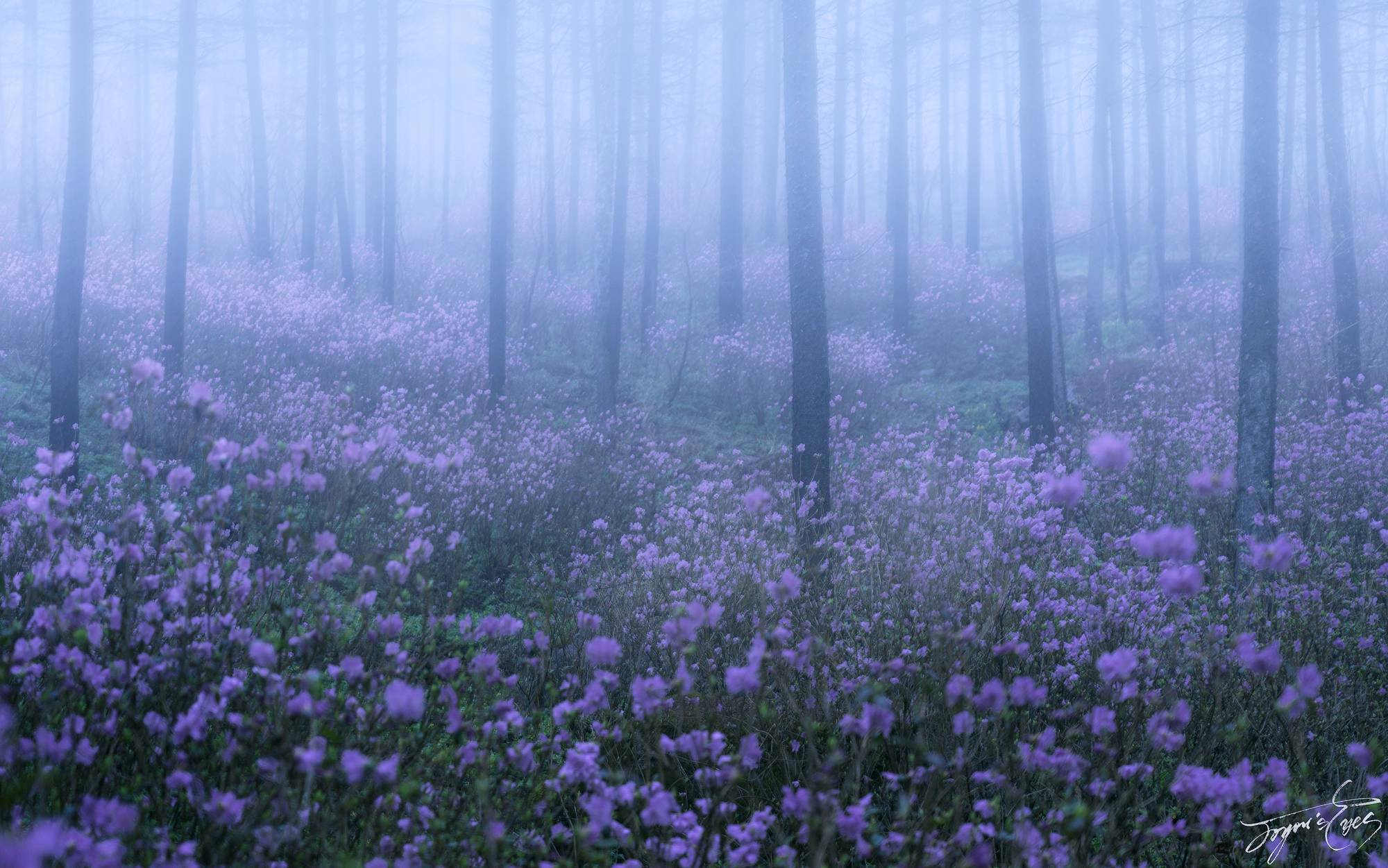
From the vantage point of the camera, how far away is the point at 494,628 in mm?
2582

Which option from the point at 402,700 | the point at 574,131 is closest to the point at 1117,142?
the point at 574,131

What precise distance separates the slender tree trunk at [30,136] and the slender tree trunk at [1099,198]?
19.3 meters

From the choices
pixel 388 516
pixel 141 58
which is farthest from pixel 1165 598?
pixel 141 58

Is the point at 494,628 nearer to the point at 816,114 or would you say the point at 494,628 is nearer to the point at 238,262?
the point at 816,114

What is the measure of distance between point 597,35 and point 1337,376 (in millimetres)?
16088

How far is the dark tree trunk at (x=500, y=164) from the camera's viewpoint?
11648mm

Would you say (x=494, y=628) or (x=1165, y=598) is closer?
(x=494, y=628)

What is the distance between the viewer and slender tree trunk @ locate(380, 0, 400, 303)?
1558 centimetres

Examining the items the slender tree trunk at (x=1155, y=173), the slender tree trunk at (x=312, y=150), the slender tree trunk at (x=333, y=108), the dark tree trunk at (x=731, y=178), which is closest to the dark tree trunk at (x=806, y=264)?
the dark tree trunk at (x=731, y=178)

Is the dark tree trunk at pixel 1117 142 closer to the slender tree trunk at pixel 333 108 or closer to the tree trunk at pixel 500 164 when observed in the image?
the tree trunk at pixel 500 164

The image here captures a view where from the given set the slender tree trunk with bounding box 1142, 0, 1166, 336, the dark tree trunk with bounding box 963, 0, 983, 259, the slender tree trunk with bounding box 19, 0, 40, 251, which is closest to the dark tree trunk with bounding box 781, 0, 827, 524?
the slender tree trunk with bounding box 1142, 0, 1166, 336

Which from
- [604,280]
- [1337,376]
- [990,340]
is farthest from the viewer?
[990,340]

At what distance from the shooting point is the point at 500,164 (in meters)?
12.4

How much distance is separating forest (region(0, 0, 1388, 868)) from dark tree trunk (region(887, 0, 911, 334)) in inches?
5.2
